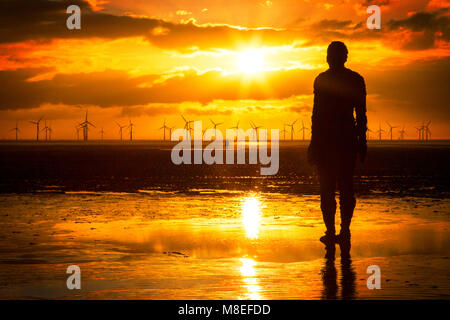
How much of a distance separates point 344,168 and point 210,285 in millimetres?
2973


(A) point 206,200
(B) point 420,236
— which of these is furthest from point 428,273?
(A) point 206,200

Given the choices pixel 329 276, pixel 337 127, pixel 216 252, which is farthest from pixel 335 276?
pixel 216 252

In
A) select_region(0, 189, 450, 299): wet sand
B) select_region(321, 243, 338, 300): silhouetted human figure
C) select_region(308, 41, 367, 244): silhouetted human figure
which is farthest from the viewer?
select_region(308, 41, 367, 244): silhouetted human figure

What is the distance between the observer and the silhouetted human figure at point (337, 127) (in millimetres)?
9680

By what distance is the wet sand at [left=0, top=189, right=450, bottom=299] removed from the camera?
7.48 meters

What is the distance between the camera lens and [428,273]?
27.5 ft

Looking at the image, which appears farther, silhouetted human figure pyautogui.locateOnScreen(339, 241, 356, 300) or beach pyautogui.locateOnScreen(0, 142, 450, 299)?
beach pyautogui.locateOnScreen(0, 142, 450, 299)

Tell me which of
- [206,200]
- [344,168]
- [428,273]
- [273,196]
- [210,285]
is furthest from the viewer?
[273,196]

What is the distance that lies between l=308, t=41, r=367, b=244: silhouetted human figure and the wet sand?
102 cm

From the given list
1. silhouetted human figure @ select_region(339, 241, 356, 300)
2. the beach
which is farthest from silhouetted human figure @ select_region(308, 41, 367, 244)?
the beach

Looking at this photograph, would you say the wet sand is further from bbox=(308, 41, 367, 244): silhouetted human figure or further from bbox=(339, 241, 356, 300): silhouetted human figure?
bbox=(308, 41, 367, 244): silhouetted human figure

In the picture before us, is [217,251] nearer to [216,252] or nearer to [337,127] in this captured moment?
[216,252]

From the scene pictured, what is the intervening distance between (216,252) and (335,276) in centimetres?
265
